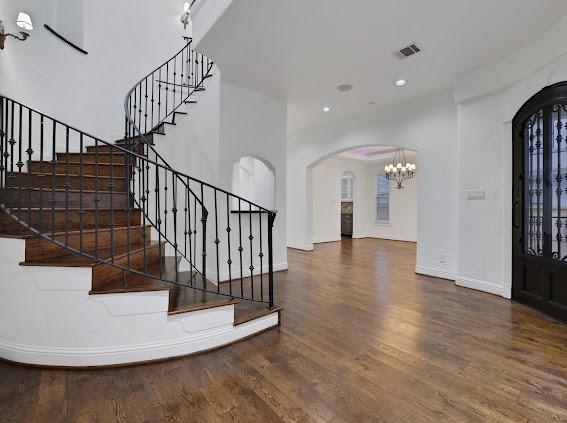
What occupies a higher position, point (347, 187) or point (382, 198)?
point (347, 187)

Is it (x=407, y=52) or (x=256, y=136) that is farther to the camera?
(x=256, y=136)

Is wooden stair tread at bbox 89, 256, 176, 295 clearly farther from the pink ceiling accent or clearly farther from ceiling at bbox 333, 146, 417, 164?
the pink ceiling accent

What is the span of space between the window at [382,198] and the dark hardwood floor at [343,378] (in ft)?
23.7

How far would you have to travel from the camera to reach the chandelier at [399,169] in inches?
319

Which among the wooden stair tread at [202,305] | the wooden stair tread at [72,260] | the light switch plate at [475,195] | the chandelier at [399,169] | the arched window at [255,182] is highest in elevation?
the chandelier at [399,169]

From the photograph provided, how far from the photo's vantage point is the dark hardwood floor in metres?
1.59

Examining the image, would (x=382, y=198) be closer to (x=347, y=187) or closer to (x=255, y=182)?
(x=347, y=187)

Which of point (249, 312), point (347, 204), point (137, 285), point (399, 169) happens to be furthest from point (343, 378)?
point (347, 204)

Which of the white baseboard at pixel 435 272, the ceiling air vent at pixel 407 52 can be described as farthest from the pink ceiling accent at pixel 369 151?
the ceiling air vent at pixel 407 52

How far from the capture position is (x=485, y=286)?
12.6 ft

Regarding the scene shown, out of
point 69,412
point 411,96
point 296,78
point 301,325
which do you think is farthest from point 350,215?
point 69,412

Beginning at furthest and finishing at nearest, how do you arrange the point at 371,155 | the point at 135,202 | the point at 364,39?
the point at 371,155
the point at 135,202
the point at 364,39

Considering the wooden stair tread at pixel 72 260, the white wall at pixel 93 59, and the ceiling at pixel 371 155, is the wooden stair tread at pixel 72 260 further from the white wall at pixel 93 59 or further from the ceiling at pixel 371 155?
the ceiling at pixel 371 155

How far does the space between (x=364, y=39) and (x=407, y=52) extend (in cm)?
69
